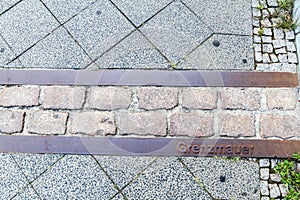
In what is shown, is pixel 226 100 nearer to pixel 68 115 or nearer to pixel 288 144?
pixel 288 144

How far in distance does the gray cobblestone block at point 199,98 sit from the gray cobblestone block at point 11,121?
1.15 metres

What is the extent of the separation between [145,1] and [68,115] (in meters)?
1.14

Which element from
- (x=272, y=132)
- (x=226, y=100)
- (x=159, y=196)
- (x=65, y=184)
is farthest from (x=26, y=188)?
(x=272, y=132)

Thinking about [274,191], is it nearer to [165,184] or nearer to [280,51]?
[165,184]

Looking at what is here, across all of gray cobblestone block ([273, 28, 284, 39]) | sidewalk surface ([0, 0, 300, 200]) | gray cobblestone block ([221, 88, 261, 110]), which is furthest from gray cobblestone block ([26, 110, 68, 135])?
gray cobblestone block ([273, 28, 284, 39])

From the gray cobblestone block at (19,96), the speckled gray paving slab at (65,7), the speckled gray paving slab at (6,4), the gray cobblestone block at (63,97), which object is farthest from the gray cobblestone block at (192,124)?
the speckled gray paving slab at (6,4)

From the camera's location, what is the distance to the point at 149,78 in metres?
2.97

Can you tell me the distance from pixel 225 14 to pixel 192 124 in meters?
0.98

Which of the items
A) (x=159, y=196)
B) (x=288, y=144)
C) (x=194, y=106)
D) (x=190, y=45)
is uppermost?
(x=190, y=45)

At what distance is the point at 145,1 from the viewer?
131 inches

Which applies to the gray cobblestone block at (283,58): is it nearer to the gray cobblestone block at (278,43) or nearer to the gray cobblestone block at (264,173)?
the gray cobblestone block at (278,43)

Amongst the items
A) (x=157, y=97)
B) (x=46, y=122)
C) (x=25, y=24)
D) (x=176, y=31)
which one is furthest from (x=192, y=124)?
(x=25, y=24)

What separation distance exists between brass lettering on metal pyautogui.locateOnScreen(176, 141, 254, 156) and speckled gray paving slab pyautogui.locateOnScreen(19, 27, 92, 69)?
38.1 inches

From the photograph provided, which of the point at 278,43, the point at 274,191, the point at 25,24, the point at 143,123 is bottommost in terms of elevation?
the point at 274,191
